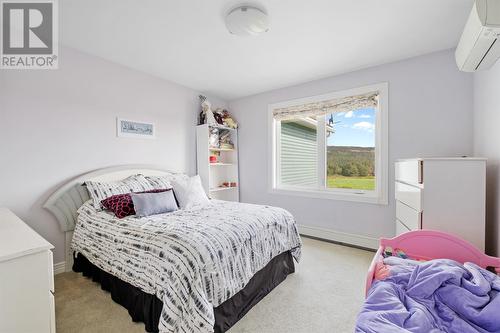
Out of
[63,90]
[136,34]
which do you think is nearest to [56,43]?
[63,90]

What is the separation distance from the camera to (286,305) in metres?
1.84

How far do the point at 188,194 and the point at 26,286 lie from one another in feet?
5.17

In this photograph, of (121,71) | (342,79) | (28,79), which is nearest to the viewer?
(28,79)

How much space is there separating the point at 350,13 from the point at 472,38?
0.88 metres

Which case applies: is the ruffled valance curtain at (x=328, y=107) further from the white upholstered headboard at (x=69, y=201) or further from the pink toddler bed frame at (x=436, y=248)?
the white upholstered headboard at (x=69, y=201)

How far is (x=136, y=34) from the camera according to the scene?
7.14 feet

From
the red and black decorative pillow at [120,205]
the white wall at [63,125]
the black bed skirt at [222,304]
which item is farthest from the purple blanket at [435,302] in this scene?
the white wall at [63,125]

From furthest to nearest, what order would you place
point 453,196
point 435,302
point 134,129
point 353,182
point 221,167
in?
point 221,167, point 353,182, point 134,129, point 453,196, point 435,302

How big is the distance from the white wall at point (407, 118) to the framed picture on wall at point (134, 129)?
207cm

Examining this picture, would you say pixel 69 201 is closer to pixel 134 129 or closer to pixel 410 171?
pixel 134 129

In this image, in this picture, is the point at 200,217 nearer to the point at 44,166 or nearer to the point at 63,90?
the point at 44,166

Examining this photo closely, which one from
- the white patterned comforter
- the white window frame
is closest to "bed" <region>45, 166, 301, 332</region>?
the white patterned comforter

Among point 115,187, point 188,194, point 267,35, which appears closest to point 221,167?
point 188,194

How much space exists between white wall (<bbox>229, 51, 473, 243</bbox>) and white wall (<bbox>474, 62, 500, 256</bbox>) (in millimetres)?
243
